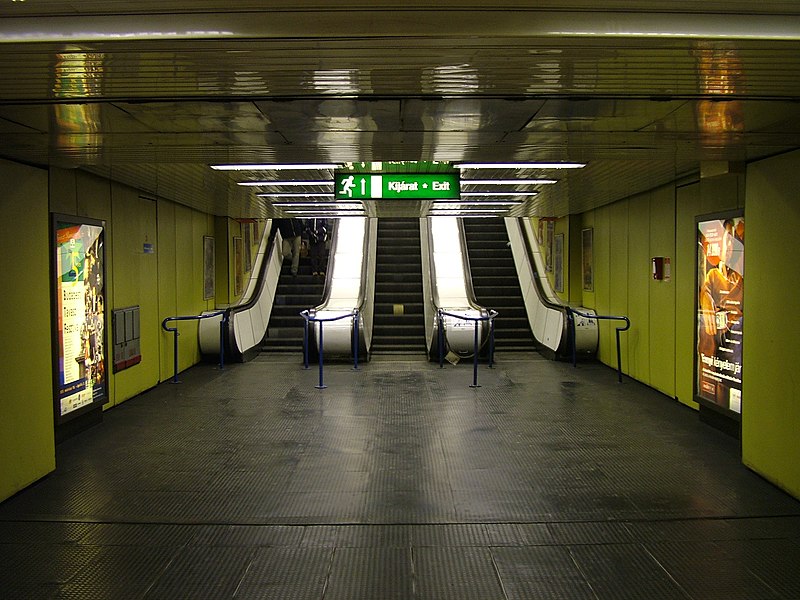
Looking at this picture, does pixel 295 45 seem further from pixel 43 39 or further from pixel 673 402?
pixel 673 402

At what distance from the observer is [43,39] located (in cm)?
252

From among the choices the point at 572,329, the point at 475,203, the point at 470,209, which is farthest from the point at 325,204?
the point at 572,329

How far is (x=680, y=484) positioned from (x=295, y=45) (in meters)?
4.23

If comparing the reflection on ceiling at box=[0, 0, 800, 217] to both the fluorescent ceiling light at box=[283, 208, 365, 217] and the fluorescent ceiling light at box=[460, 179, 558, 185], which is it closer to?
the fluorescent ceiling light at box=[460, 179, 558, 185]

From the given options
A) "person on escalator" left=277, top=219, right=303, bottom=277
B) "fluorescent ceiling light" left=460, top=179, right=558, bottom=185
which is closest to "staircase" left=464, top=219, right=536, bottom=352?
"person on escalator" left=277, top=219, right=303, bottom=277

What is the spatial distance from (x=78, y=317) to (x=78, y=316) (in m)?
0.01

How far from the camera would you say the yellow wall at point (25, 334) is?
460 centimetres

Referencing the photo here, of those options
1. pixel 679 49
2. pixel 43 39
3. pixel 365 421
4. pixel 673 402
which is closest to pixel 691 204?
pixel 673 402

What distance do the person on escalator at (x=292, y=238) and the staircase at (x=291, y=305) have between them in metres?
0.25

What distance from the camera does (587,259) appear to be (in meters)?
11.3

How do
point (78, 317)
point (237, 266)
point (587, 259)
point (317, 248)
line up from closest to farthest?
1. point (78, 317)
2. point (587, 259)
3. point (237, 266)
4. point (317, 248)

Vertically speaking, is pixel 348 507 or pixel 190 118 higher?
pixel 190 118

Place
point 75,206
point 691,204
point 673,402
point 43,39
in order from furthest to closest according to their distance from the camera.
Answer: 1. point 673,402
2. point 691,204
3. point 75,206
4. point 43,39

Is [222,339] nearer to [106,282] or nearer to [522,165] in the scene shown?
[106,282]
